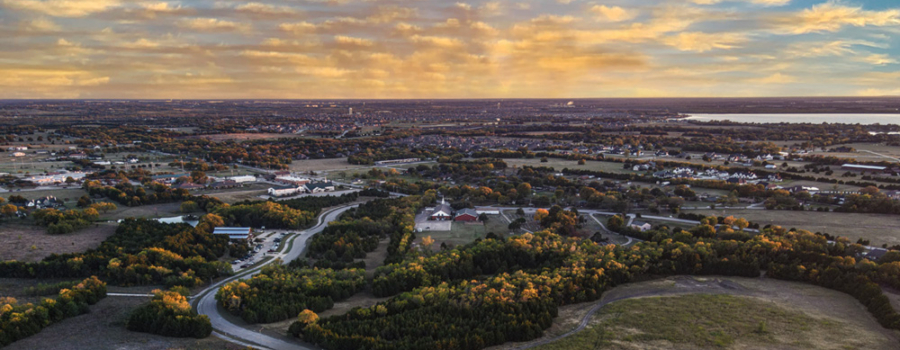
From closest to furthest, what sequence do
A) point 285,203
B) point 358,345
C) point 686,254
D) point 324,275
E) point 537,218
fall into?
point 358,345, point 324,275, point 686,254, point 537,218, point 285,203

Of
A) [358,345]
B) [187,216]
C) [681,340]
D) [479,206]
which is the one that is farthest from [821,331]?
[187,216]

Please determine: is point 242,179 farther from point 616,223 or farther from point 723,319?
point 723,319

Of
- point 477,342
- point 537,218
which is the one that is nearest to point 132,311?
point 477,342

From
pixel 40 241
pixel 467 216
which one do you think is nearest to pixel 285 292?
pixel 467 216

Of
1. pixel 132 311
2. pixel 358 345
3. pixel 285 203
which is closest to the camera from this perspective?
pixel 358 345

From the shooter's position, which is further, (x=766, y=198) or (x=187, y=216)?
(x=766, y=198)

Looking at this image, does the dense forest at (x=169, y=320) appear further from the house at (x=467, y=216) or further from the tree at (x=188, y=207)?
the tree at (x=188, y=207)

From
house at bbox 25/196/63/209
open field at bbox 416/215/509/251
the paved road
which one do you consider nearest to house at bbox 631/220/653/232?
open field at bbox 416/215/509/251

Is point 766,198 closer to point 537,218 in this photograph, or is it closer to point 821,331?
point 537,218
